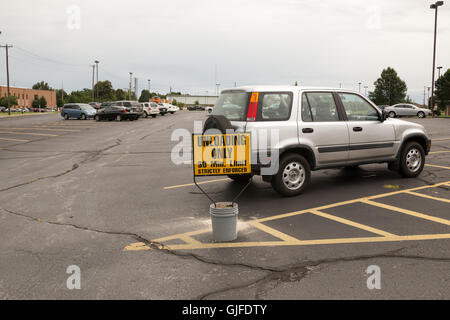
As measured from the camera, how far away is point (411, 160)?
9023mm

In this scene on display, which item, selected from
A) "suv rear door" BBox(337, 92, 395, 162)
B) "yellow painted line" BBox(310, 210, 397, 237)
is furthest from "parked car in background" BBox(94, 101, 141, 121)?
"yellow painted line" BBox(310, 210, 397, 237)

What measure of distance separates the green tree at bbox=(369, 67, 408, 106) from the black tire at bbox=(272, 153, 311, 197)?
3419 inches

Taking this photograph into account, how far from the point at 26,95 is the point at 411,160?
547 ft

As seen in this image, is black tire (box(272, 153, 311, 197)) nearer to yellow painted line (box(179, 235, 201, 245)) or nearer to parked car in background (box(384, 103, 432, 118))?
yellow painted line (box(179, 235, 201, 245))

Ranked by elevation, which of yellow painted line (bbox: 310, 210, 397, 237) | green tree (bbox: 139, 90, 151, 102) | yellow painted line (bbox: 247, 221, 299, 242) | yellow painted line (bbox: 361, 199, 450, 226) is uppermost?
green tree (bbox: 139, 90, 151, 102)

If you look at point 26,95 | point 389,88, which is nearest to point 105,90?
point 26,95

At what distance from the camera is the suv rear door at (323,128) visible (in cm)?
733

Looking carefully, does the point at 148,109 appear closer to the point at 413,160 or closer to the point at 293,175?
the point at 413,160

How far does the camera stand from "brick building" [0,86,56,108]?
14081 centimetres

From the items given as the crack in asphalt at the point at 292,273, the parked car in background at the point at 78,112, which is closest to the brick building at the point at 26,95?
the parked car in background at the point at 78,112

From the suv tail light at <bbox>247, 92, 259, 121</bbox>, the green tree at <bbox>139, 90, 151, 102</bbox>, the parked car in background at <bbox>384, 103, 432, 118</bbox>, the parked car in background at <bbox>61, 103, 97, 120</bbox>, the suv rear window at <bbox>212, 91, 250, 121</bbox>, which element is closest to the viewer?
the suv tail light at <bbox>247, 92, 259, 121</bbox>

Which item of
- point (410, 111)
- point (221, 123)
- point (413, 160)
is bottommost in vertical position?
point (413, 160)

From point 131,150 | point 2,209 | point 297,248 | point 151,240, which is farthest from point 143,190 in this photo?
point 131,150

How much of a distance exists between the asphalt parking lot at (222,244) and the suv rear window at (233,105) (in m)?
1.56
